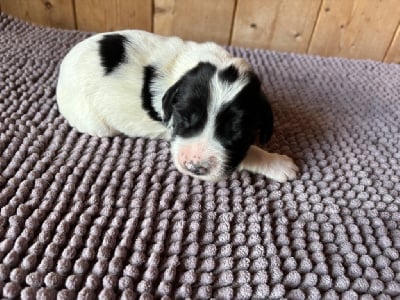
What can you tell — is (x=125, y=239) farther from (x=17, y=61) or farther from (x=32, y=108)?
(x=17, y=61)

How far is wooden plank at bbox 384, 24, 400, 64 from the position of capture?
8.75 ft

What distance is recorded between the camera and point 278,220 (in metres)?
1.35

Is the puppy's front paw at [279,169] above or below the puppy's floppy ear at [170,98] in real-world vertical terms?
below

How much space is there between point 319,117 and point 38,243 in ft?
4.72

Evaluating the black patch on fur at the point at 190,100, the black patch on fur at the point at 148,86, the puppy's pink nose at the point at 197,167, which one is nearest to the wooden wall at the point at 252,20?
the black patch on fur at the point at 148,86

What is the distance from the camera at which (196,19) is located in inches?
104

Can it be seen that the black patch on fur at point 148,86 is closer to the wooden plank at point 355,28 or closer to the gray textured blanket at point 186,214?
the gray textured blanket at point 186,214

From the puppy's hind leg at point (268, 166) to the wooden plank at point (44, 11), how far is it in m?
1.76

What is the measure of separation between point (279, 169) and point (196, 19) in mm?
1471

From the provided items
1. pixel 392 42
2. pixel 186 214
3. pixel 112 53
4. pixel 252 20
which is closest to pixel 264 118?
pixel 186 214

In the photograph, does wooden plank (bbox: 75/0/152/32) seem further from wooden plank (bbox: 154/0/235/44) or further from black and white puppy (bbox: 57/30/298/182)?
black and white puppy (bbox: 57/30/298/182)

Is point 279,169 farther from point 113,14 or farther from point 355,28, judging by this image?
point 113,14

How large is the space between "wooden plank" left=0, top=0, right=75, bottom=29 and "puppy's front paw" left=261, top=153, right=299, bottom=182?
1.81m

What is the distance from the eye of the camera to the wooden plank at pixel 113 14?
2.58m
